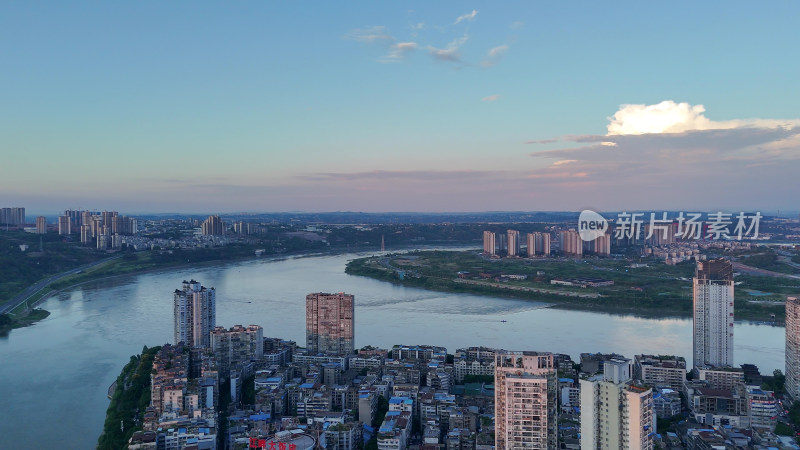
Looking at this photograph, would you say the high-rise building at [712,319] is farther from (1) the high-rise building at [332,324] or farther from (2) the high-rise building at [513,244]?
(2) the high-rise building at [513,244]

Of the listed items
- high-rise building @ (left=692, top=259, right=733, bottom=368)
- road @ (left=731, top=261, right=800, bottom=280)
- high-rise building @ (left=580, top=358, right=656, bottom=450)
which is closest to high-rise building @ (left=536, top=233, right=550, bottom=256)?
road @ (left=731, top=261, right=800, bottom=280)

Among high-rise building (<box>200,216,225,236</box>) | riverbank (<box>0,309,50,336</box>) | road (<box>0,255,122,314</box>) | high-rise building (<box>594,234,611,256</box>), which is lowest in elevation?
riverbank (<box>0,309,50,336</box>)

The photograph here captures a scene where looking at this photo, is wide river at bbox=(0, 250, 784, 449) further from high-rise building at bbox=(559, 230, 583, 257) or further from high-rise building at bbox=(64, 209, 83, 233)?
high-rise building at bbox=(64, 209, 83, 233)

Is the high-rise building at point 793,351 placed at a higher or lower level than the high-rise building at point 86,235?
lower

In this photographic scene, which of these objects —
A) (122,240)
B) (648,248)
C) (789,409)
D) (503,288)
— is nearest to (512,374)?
(789,409)

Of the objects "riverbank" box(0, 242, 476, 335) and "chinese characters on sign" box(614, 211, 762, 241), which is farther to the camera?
"chinese characters on sign" box(614, 211, 762, 241)

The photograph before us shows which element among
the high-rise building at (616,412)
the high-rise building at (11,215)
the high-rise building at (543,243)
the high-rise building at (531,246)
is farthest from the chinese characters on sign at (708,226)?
the high-rise building at (11,215)

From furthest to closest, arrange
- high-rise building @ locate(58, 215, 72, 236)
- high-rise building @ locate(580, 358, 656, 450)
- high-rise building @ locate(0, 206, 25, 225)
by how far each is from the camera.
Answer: high-rise building @ locate(0, 206, 25, 225) < high-rise building @ locate(58, 215, 72, 236) < high-rise building @ locate(580, 358, 656, 450)
